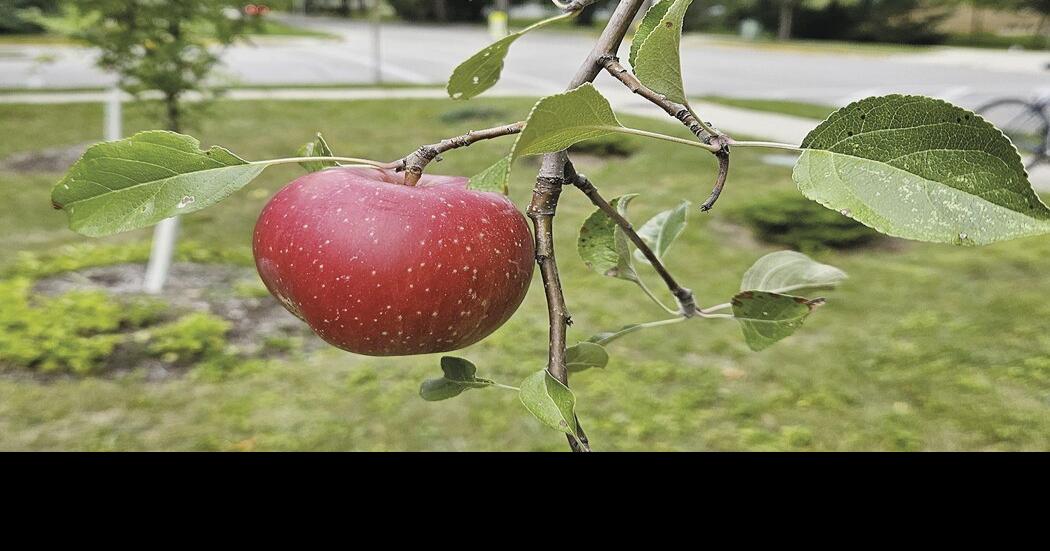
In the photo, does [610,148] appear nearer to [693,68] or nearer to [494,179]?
[494,179]

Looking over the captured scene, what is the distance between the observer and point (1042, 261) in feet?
15.5

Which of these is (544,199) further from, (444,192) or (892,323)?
(892,323)

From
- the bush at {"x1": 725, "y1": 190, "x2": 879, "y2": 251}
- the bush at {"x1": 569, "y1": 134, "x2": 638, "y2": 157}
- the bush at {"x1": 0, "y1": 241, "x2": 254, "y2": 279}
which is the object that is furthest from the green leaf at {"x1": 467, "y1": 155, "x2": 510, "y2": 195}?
the bush at {"x1": 569, "y1": 134, "x2": 638, "y2": 157}

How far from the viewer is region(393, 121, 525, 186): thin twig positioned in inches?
16.1

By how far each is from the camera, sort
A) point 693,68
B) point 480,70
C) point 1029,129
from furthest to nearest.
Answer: point 693,68
point 1029,129
point 480,70

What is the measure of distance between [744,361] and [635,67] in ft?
11.2

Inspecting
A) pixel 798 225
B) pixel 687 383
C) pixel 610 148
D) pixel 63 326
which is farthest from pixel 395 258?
pixel 610 148

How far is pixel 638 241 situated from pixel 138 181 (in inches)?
10.1

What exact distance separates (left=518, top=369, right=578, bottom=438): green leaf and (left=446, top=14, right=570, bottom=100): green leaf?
16 cm

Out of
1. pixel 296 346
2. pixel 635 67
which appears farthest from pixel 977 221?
pixel 296 346

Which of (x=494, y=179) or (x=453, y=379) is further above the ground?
(x=494, y=179)

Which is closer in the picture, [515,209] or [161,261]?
[515,209]

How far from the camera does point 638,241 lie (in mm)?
496

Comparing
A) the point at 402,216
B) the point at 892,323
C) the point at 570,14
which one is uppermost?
the point at 570,14
